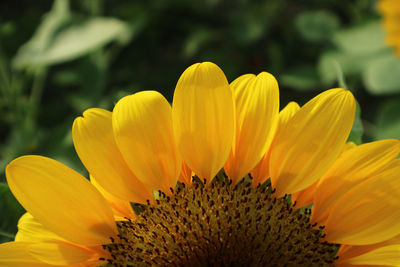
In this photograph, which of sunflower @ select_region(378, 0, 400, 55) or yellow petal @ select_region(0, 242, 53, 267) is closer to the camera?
yellow petal @ select_region(0, 242, 53, 267)

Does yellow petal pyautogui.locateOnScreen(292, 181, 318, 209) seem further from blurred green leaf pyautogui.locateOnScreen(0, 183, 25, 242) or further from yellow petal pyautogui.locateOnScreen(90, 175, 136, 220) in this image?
blurred green leaf pyautogui.locateOnScreen(0, 183, 25, 242)

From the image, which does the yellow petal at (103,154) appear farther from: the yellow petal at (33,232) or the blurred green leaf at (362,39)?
the blurred green leaf at (362,39)

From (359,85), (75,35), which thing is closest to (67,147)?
(75,35)

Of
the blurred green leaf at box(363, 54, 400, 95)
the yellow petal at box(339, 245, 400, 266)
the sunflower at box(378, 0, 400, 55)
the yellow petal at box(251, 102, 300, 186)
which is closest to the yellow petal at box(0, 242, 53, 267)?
the yellow petal at box(251, 102, 300, 186)

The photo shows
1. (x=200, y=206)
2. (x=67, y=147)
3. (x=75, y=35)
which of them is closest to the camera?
(x=200, y=206)

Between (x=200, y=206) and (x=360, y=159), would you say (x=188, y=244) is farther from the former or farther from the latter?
(x=360, y=159)

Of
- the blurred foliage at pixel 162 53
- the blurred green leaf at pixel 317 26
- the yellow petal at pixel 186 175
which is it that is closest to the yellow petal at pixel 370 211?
the yellow petal at pixel 186 175

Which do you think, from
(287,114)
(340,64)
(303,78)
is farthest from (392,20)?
(287,114)
